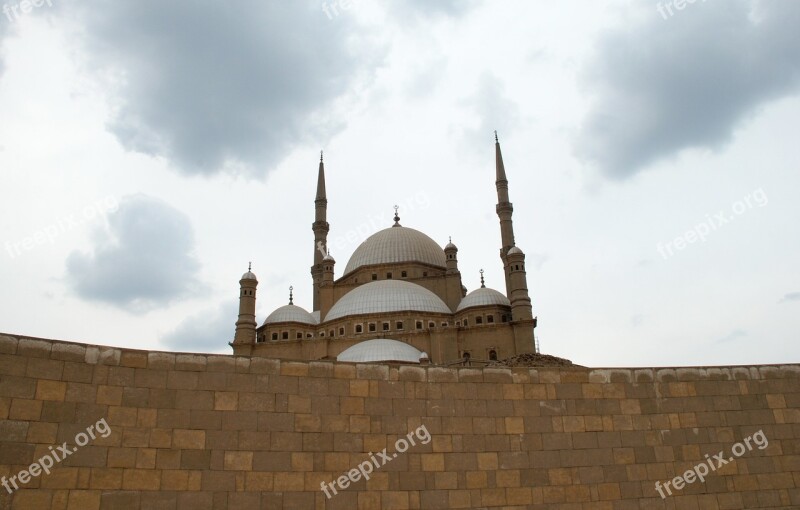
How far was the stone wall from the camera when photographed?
6.56 metres

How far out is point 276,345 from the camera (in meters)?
41.6

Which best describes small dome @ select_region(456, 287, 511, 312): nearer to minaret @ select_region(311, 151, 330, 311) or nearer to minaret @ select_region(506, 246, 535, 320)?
minaret @ select_region(506, 246, 535, 320)

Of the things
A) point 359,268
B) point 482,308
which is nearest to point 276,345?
point 359,268

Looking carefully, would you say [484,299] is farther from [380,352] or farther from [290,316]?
[290,316]

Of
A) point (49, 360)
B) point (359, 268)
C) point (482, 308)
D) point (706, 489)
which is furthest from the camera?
point (359, 268)

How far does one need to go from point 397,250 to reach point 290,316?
11.0 metres

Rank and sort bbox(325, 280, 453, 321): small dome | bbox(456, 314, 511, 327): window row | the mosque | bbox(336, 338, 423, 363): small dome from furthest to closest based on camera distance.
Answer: bbox(325, 280, 453, 321): small dome < bbox(456, 314, 511, 327): window row < the mosque < bbox(336, 338, 423, 363): small dome

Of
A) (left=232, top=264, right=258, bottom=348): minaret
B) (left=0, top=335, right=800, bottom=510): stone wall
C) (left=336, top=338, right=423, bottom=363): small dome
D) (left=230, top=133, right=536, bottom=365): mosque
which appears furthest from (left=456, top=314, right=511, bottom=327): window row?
(left=0, top=335, right=800, bottom=510): stone wall

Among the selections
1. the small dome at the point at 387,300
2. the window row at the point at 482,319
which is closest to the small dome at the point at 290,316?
the small dome at the point at 387,300

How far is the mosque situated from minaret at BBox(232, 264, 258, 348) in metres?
0.07

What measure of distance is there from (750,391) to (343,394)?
5.97 metres

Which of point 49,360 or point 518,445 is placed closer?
point 49,360

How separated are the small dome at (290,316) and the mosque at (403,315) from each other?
2.9 inches

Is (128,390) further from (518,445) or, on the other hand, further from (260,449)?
(518,445)
